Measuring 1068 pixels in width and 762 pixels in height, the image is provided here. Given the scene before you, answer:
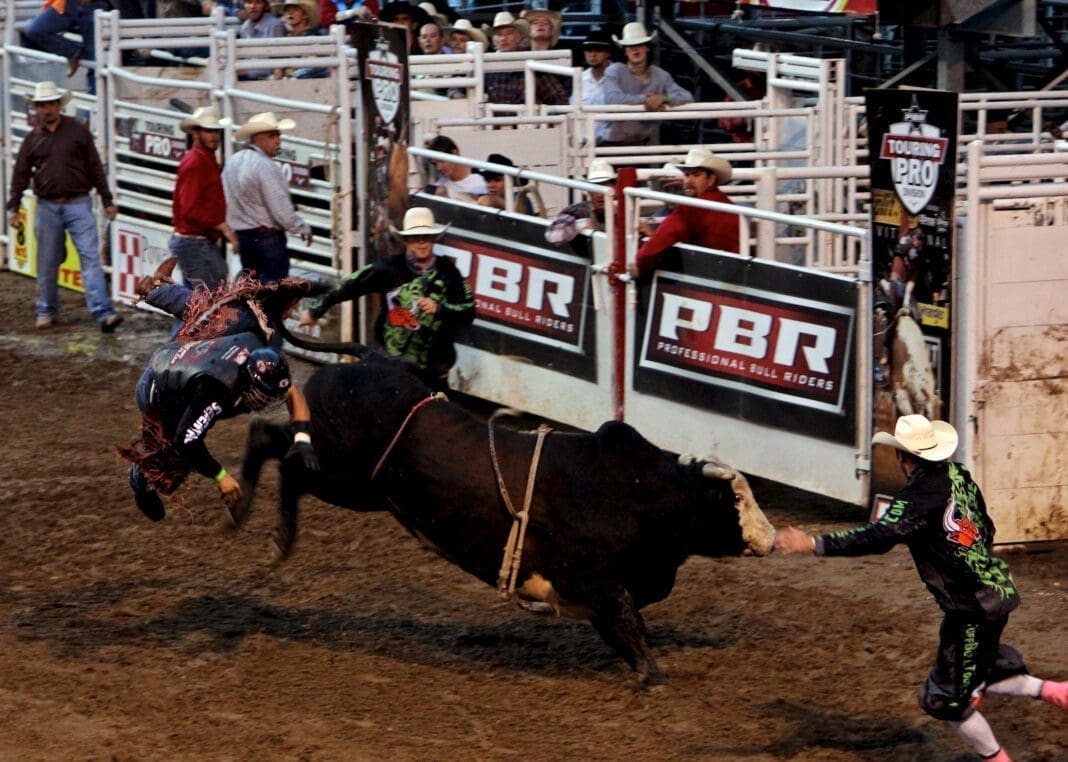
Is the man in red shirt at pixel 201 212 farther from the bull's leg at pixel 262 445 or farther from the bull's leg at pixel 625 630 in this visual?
the bull's leg at pixel 625 630

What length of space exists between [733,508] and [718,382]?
2.51 m

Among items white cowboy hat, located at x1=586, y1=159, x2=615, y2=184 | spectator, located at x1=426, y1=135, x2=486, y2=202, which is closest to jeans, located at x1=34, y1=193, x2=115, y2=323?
spectator, located at x1=426, y1=135, x2=486, y2=202

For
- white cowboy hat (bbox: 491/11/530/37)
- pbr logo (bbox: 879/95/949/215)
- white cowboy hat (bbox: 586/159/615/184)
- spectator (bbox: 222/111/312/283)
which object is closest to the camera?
pbr logo (bbox: 879/95/949/215)

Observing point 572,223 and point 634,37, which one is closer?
point 572,223

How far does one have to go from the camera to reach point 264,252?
35.0 feet

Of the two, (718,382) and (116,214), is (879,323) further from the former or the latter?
(116,214)

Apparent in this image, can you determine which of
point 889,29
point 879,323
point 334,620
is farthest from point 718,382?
point 889,29

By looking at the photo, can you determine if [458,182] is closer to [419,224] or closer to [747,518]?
[419,224]

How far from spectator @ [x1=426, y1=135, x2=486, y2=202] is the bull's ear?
4.69 metres

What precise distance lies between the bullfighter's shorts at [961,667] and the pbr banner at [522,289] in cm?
420


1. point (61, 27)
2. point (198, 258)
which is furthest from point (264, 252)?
point (61, 27)

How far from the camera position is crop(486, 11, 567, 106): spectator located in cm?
1312

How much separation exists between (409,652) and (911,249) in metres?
2.75

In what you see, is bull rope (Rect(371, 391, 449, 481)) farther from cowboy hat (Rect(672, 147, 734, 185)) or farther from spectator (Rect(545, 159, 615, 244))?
cowboy hat (Rect(672, 147, 734, 185))
